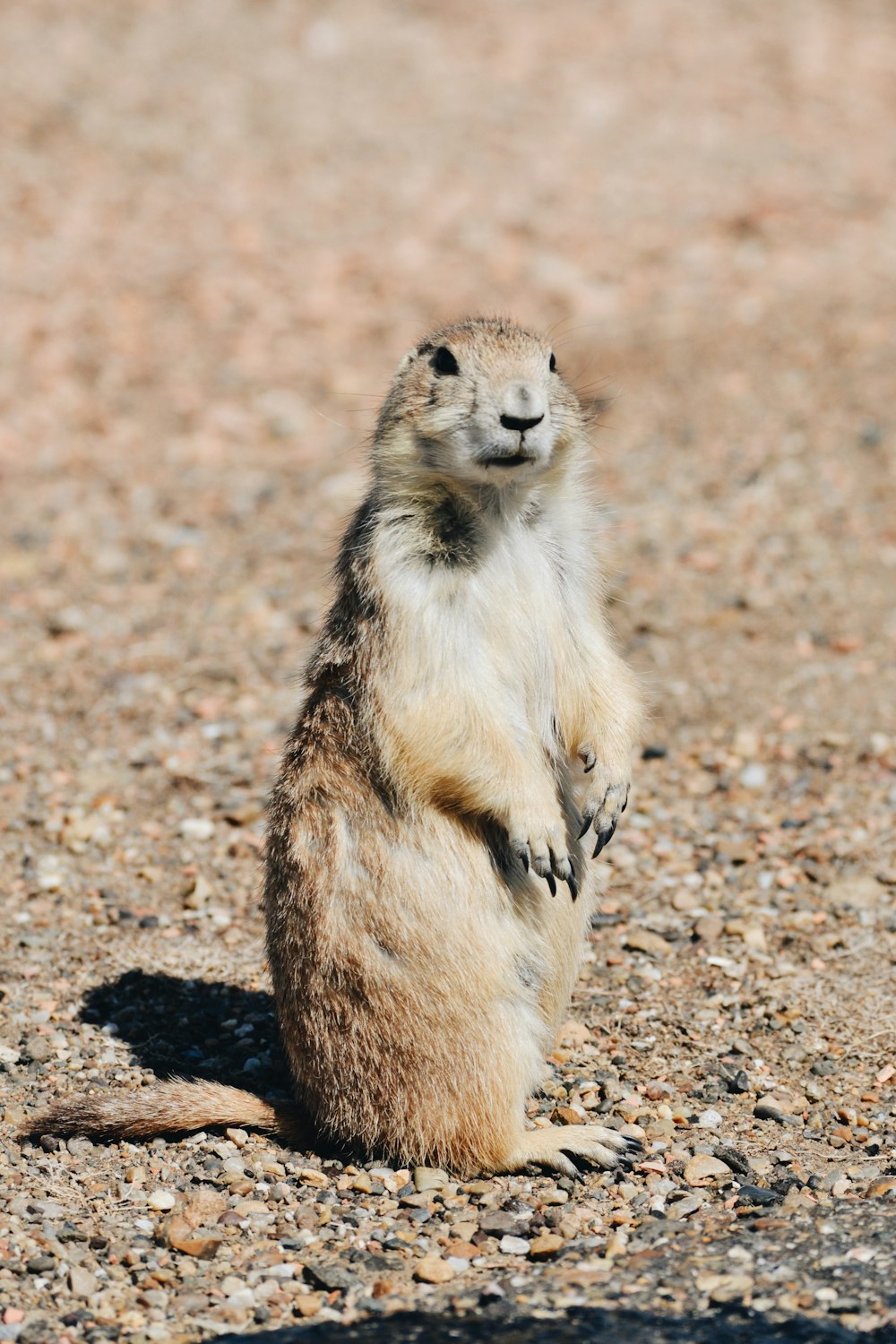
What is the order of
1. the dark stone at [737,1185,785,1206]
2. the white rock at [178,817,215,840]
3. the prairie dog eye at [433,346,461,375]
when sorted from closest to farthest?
1. the dark stone at [737,1185,785,1206]
2. the prairie dog eye at [433,346,461,375]
3. the white rock at [178,817,215,840]

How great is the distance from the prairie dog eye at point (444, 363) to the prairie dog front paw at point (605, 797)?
124 cm

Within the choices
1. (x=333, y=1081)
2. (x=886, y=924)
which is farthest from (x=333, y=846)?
(x=886, y=924)

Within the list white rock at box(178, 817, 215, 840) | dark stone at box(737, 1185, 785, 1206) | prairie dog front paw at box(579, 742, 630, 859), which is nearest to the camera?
dark stone at box(737, 1185, 785, 1206)

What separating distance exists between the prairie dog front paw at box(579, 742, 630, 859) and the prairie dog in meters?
0.01

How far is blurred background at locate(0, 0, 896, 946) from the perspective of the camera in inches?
296

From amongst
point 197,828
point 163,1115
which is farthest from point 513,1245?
point 197,828

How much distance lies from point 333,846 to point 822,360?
7251 millimetres

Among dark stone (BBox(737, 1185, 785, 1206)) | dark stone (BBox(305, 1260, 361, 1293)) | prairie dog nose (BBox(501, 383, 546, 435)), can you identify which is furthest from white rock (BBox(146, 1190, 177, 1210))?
prairie dog nose (BBox(501, 383, 546, 435))

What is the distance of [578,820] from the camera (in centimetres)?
490

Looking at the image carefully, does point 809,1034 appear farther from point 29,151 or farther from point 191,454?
point 29,151

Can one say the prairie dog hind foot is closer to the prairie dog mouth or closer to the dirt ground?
the dirt ground

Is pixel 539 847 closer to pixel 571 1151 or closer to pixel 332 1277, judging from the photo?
pixel 571 1151

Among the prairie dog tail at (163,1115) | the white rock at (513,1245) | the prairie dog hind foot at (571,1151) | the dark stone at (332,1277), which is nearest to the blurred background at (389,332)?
the prairie dog tail at (163,1115)

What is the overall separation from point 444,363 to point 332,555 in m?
4.24
